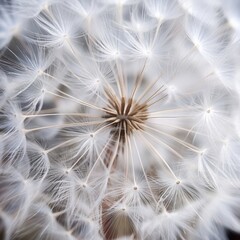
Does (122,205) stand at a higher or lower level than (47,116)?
lower

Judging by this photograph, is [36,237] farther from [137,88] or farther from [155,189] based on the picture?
[137,88]

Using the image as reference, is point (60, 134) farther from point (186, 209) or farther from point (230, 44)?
point (230, 44)

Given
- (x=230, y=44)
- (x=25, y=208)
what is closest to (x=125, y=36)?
(x=230, y=44)

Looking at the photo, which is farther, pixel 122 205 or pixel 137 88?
pixel 137 88

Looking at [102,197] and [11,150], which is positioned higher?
[11,150]

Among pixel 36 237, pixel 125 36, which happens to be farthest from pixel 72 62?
pixel 36 237

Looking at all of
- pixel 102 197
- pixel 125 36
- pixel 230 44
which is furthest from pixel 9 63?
pixel 230 44

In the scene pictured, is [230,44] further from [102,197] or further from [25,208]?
[25,208]

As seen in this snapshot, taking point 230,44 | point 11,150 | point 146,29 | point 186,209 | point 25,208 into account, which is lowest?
point 186,209
